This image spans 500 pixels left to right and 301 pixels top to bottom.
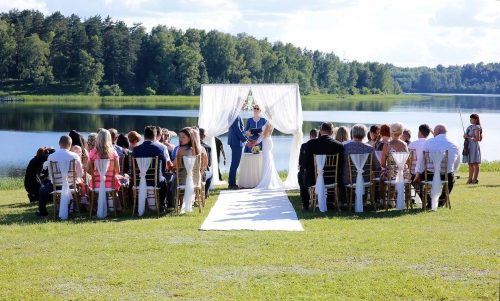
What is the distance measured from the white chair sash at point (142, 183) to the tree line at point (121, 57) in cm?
8343

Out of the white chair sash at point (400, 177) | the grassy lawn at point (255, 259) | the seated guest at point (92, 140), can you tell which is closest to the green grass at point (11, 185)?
the seated guest at point (92, 140)

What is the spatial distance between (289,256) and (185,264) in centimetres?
122

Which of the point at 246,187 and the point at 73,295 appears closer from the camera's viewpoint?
the point at 73,295

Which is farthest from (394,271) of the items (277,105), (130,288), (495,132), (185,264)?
(495,132)

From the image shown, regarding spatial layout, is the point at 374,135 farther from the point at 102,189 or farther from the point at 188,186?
the point at 102,189

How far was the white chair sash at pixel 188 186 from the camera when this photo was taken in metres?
11.0

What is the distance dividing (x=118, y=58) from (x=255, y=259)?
314ft

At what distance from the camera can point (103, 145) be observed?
10.6 m

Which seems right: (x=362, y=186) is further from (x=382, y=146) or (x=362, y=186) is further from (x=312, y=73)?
(x=312, y=73)

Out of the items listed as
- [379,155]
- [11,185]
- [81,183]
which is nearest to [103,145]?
[81,183]

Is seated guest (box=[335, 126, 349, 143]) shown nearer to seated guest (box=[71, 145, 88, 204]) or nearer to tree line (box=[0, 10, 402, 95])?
seated guest (box=[71, 145, 88, 204])

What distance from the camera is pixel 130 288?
6449 mm

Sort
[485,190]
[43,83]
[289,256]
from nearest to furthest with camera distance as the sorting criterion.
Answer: [289,256], [485,190], [43,83]

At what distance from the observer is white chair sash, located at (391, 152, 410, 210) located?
1106 cm
